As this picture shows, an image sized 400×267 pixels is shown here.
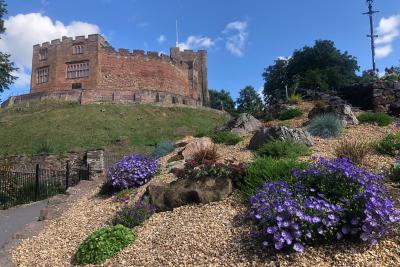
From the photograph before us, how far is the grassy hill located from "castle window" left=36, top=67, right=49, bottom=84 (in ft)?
23.4

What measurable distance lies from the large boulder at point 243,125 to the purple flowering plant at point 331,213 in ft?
27.5

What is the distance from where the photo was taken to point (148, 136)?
105ft

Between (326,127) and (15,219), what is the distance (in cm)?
880

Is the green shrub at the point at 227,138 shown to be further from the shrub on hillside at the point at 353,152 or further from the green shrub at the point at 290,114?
the shrub on hillside at the point at 353,152

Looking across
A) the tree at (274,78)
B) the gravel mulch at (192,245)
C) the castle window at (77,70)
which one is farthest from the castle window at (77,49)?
the gravel mulch at (192,245)

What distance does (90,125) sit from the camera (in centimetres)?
3325

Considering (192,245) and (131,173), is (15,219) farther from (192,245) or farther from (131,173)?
(192,245)

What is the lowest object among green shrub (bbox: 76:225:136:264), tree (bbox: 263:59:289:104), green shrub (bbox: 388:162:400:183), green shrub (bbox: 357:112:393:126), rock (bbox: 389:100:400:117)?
green shrub (bbox: 76:225:136:264)

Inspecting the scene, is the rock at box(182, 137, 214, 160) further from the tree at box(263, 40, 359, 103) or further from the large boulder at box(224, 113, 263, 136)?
the tree at box(263, 40, 359, 103)

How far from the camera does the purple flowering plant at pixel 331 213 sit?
14.7 feet

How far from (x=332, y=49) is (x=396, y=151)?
42.0 metres

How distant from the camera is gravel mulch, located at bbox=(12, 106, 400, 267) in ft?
14.6

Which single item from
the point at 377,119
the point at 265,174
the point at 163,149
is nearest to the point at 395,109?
the point at 377,119

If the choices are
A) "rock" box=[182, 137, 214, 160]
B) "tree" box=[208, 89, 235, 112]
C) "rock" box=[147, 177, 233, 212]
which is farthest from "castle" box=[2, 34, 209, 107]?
"rock" box=[147, 177, 233, 212]
